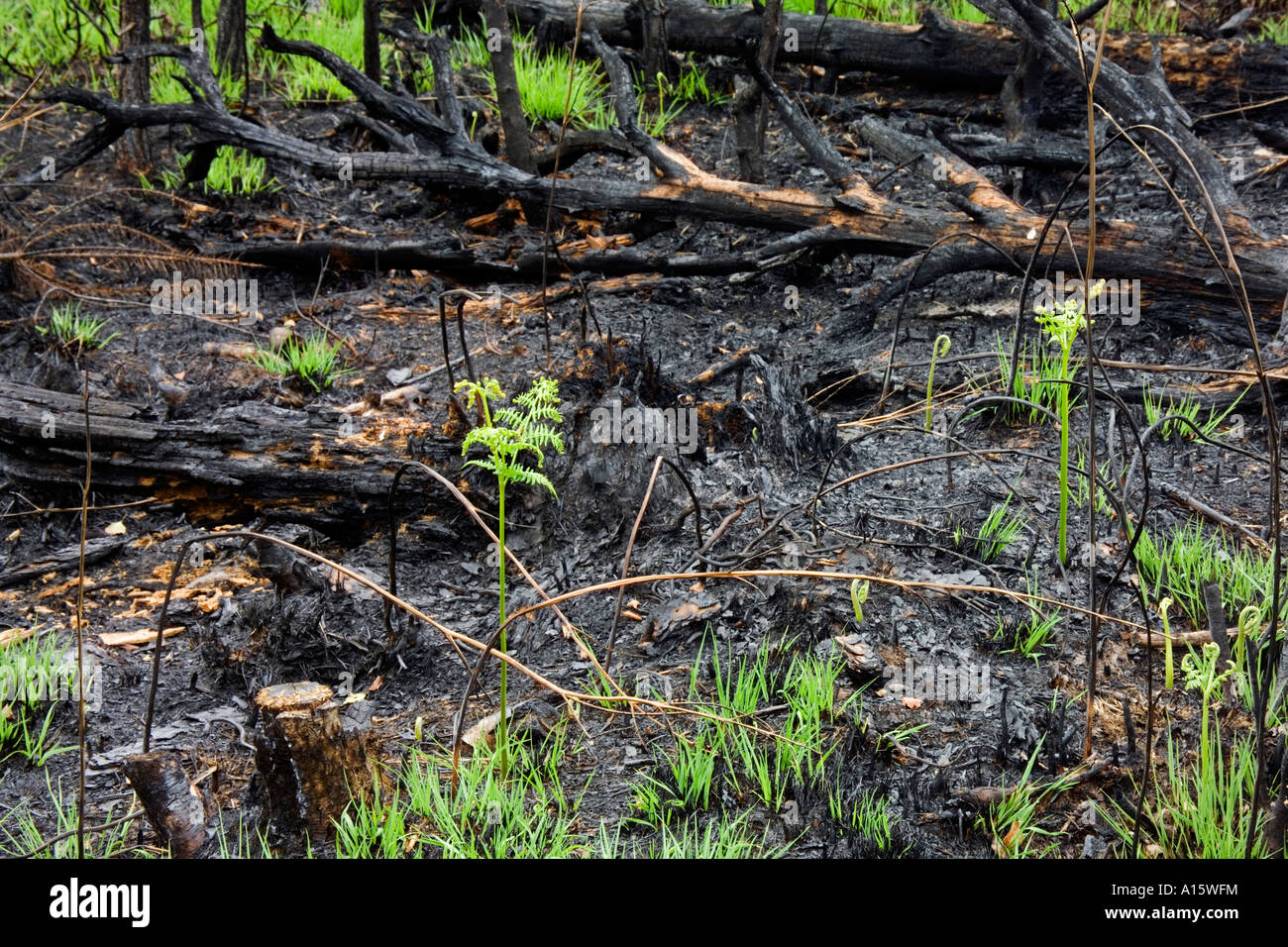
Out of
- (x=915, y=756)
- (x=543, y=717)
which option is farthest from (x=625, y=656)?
(x=915, y=756)

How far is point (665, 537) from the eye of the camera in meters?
3.36

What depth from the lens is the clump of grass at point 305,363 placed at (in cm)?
454

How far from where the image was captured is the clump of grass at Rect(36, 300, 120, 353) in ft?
15.5

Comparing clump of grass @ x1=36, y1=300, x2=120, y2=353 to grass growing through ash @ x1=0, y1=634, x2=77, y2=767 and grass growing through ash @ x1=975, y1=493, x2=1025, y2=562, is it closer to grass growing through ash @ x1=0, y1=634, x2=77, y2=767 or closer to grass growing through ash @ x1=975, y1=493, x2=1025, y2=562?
grass growing through ash @ x1=0, y1=634, x2=77, y2=767

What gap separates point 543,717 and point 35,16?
310 inches

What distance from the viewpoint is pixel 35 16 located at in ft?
25.2

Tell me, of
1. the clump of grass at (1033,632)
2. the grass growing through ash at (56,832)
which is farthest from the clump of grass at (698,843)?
the grass growing through ash at (56,832)

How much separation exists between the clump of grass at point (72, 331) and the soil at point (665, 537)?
0.08m

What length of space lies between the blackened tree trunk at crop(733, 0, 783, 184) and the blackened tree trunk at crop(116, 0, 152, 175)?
3426mm

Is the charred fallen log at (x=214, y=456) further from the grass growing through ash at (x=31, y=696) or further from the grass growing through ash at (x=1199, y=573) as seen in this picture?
the grass growing through ash at (x=1199, y=573)

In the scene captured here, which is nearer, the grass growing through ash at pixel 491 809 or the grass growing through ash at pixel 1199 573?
the grass growing through ash at pixel 491 809

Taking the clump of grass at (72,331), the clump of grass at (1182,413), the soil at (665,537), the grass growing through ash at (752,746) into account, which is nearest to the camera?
the grass growing through ash at (752,746)

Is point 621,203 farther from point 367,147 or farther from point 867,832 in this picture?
point 867,832

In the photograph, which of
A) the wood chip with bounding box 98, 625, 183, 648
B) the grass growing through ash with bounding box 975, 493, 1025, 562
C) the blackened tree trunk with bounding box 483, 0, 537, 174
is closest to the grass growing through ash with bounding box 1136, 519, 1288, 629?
the grass growing through ash with bounding box 975, 493, 1025, 562
